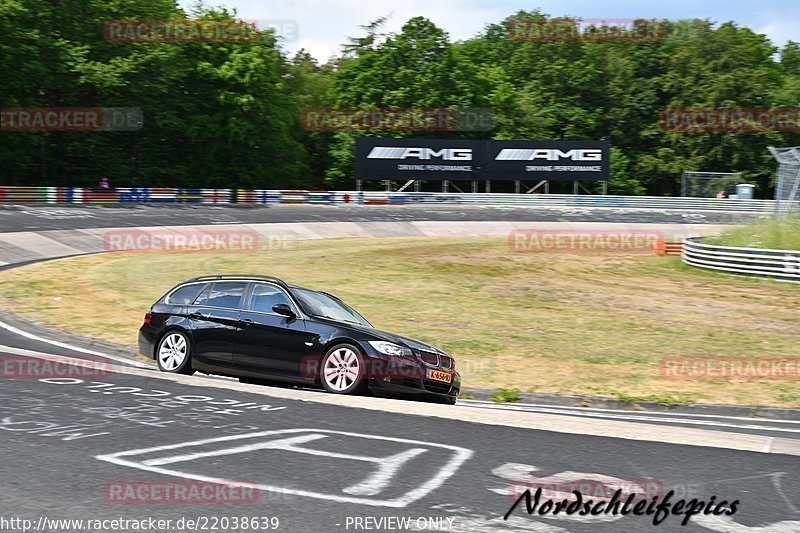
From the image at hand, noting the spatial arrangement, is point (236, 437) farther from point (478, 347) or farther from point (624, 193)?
point (624, 193)

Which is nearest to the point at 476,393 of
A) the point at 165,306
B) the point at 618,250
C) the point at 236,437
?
the point at 165,306

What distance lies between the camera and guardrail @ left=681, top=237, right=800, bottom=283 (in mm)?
28797

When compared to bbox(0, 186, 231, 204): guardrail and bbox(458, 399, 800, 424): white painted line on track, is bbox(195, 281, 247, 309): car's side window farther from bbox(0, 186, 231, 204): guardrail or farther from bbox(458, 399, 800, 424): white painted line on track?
bbox(0, 186, 231, 204): guardrail

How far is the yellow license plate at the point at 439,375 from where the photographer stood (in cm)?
1085

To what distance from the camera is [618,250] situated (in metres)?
40.8

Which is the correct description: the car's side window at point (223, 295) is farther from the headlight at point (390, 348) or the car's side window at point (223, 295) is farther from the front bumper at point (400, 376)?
the front bumper at point (400, 376)

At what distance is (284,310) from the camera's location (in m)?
11.2

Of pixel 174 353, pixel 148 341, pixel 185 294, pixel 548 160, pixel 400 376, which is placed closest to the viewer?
pixel 400 376
